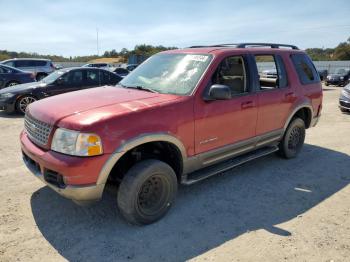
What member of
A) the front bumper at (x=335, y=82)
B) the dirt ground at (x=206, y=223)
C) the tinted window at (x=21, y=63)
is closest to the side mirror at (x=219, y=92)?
the dirt ground at (x=206, y=223)

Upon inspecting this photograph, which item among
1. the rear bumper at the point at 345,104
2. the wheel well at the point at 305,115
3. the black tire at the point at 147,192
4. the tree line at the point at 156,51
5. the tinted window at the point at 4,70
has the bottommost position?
the black tire at the point at 147,192

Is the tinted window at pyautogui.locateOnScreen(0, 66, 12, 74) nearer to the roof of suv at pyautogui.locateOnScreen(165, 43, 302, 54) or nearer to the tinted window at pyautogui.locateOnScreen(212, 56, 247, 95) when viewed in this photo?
the roof of suv at pyautogui.locateOnScreen(165, 43, 302, 54)

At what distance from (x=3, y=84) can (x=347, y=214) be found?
13310 mm

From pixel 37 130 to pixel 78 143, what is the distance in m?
0.76

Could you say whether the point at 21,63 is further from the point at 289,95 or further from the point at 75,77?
the point at 289,95

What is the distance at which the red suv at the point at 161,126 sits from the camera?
3.21m

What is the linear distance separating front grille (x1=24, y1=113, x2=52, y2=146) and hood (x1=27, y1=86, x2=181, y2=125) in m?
0.05

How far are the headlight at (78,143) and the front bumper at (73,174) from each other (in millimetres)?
51

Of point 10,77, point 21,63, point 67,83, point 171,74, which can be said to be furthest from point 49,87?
point 21,63

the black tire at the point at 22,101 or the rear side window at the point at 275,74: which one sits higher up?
the rear side window at the point at 275,74

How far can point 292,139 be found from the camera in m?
5.98

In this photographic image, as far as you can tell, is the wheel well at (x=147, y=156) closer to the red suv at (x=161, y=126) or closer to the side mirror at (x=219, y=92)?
the red suv at (x=161, y=126)

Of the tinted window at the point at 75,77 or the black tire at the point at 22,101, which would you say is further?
the tinted window at the point at 75,77

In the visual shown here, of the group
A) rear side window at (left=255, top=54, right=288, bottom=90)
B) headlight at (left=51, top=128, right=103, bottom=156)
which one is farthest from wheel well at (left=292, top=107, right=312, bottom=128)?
headlight at (left=51, top=128, right=103, bottom=156)
